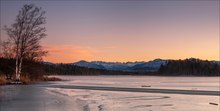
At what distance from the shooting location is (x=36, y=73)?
4884cm

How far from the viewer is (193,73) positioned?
186125 millimetres

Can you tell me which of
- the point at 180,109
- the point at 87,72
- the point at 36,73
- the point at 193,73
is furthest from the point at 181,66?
the point at 180,109

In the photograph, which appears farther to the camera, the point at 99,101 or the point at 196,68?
the point at 196,68

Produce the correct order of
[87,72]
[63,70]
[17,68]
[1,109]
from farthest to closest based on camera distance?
[87,72], [63,70], [17,68], [1,109]

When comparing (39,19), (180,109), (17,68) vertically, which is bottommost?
(180,109)

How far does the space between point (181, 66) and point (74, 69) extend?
5317 cm

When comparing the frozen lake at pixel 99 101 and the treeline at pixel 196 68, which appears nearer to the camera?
the frozen lake at pixel 99 101

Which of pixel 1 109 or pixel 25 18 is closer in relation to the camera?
pixel 1 109

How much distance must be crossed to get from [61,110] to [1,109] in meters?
2.29

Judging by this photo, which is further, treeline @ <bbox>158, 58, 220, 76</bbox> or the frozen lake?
treeline @ <bbox>158, 58, 220, 76</bbox>

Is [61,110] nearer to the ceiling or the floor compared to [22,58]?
nearer to the floor

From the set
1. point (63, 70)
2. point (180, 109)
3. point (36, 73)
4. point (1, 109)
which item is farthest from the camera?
point (63, 70)

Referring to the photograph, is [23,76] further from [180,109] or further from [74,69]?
[74,69]

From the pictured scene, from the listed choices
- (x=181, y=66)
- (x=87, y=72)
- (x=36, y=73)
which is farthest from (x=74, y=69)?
(x=36, y=73)
